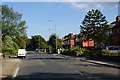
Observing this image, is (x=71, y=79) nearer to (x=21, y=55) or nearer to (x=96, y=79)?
(x=96, y=79)

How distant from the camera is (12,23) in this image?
3012 inches

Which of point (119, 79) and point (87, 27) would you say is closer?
point (119, 79)

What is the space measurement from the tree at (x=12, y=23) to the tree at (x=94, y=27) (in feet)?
111

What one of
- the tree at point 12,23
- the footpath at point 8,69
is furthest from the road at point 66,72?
the tree at point 12,23

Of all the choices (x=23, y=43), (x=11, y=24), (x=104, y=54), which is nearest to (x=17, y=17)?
(x=11, y=24)

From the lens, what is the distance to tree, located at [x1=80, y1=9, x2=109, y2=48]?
152 feet

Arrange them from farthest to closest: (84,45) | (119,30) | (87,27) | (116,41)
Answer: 1. (84,45)
2. (116,41)
3. (119,30)
4. (87,27)

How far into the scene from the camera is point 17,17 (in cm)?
7819

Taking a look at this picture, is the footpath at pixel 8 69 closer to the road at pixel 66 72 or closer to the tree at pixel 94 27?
the road at pixel 66 72

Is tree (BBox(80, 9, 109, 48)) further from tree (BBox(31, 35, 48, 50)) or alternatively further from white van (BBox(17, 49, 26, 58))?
tree (BBox(31, 35, 48, 50))

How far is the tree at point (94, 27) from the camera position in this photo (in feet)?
152

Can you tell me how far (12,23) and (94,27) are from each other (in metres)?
37.2

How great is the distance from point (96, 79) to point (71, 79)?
4.52 ft

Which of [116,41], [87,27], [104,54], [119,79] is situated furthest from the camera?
[116,41]
